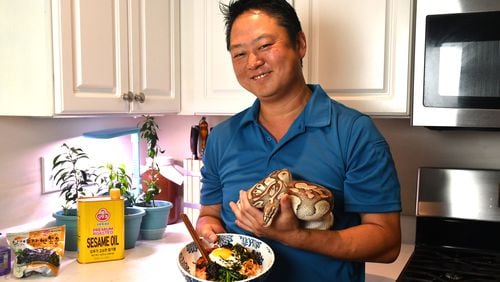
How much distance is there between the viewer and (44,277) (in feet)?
3.99

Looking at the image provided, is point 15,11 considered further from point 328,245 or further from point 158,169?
point 328,245

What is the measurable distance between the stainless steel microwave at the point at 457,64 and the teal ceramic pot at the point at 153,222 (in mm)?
889

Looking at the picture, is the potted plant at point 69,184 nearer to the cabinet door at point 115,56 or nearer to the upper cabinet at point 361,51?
the cabinet door at point 115,56

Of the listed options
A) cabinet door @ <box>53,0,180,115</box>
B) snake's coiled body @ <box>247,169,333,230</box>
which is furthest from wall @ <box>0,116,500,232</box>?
snake's coiled body @ <box>247,169,333,230</box>

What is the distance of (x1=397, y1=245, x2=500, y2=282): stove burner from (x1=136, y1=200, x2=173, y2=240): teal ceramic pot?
0.81 m

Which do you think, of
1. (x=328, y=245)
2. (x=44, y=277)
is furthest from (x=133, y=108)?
(x=328, y=245)

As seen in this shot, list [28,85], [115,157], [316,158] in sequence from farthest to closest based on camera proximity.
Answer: [115,157] < [28,85] < [316,158]

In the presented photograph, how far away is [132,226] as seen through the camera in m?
1.47

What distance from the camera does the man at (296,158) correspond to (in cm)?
93

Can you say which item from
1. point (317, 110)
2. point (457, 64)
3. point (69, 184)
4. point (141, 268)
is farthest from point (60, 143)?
point (457, 64)

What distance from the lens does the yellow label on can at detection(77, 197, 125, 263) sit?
4.33ft

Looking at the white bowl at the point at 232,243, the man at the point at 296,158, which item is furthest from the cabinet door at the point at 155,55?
the white bowl at the point at 232,243

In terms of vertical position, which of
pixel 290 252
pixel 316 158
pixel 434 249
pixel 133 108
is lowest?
pixel 434 249

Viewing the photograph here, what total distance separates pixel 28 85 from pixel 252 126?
2.08 ft
